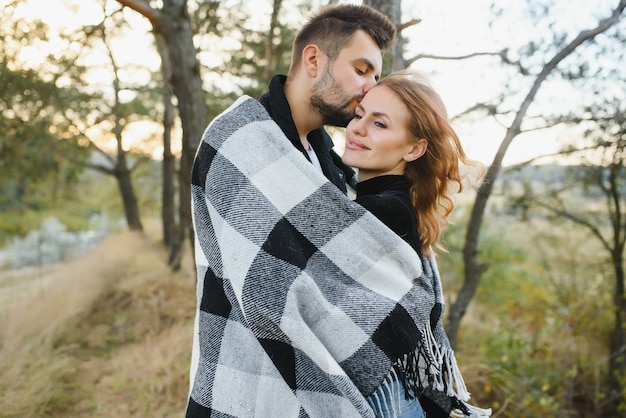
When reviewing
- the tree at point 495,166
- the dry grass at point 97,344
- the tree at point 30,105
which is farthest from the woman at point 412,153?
the tree at point 30,105

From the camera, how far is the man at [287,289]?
1.36 metres

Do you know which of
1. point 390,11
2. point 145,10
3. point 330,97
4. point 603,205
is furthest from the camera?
point 603,205

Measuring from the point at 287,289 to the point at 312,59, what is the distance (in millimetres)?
1057

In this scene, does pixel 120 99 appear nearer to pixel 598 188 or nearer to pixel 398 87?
pixel 598 188

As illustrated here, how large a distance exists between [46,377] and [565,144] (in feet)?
18.5

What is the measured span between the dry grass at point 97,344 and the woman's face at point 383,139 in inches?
123

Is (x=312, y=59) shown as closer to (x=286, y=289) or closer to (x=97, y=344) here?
(x=286, y=289)

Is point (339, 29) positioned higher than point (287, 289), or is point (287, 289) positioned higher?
point (339, 29)

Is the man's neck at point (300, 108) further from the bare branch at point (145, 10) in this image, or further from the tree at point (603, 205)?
the tree at point (603, 205)

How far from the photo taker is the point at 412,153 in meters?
1.75

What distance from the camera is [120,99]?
10930mm

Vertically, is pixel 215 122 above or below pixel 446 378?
above

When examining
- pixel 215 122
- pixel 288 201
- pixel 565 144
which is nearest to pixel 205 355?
pixel 288 201

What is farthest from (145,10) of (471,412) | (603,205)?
(603,205)
